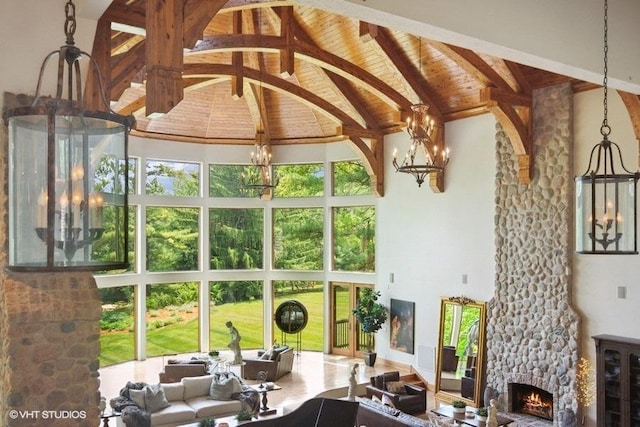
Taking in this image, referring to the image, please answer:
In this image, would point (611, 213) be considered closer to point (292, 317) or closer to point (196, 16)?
point (196, 16)

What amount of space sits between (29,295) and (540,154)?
827 centimetres

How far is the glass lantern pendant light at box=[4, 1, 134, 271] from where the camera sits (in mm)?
2006

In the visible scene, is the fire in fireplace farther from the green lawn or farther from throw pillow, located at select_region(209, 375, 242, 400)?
the green lawn

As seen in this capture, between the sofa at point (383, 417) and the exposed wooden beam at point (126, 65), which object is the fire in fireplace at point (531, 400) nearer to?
the sofa at point (383, 417)

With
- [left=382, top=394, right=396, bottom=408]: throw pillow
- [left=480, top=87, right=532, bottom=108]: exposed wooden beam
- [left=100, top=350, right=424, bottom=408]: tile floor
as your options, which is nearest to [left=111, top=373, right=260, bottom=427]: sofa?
[left=100, top=350, right=424, bottom=408]: tile floor

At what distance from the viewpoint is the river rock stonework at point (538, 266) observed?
9008 mm

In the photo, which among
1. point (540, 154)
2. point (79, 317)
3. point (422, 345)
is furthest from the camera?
point (422, 345)

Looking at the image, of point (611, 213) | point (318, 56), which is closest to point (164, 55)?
point (611, 213)

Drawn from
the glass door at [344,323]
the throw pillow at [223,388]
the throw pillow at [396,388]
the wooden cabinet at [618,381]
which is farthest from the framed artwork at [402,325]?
the wooden cabinet at [618,381]

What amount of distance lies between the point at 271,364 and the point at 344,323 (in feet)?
10.3

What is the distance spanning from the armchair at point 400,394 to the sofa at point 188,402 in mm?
2210

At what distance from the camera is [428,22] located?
3709 millimetres

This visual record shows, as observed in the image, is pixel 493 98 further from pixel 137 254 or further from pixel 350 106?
pixel 137 254

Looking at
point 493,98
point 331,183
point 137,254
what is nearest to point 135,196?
point 137,254
